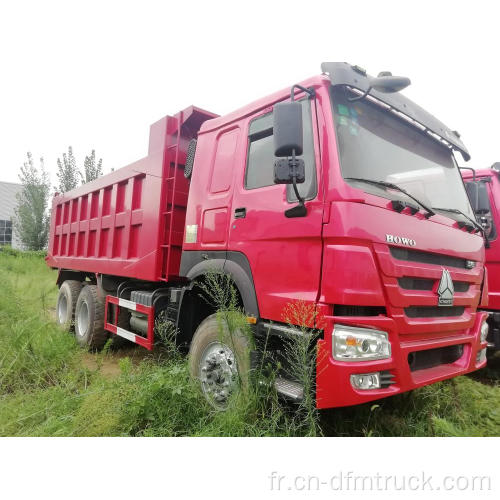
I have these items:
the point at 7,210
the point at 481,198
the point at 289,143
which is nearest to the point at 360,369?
the point at 289,143

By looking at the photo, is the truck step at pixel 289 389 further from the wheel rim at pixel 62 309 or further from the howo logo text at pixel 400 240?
the wheel rim at pixel 62 309

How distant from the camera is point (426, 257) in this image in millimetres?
2412

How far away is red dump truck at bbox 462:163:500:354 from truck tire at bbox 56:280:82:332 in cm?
566

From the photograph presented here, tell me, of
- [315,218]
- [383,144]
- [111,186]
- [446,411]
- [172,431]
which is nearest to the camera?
[315,218]

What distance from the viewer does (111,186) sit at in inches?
193

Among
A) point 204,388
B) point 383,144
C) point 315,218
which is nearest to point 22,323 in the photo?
point 204,388

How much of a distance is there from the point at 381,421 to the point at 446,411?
25.6 inches

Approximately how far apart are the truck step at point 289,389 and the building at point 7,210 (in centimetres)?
3085

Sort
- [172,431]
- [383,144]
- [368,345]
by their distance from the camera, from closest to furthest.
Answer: [368,345]
[172,431]
[383,144]

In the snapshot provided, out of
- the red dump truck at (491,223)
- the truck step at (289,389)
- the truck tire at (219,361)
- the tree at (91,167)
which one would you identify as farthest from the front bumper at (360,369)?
the tree at (91,167)

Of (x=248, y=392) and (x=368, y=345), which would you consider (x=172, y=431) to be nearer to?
(x=248, y=392)

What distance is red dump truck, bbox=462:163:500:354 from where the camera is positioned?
362 centimetres

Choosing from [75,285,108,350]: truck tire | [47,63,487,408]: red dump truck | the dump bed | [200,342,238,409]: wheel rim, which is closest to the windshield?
[47,63,487,408]: red dump truck

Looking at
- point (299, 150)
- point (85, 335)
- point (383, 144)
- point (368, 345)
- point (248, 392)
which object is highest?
point (383, 144)
